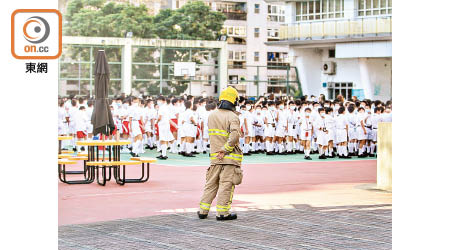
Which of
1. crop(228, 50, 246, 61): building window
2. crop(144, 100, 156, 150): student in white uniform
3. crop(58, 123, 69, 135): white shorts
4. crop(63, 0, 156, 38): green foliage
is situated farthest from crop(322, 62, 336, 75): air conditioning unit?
crop(58, 123, 69, 135): white shorts

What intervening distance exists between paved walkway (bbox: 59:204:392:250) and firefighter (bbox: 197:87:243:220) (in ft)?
0.85

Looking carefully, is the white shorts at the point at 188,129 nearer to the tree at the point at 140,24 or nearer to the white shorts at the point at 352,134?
the white shorts at the point at 352,134

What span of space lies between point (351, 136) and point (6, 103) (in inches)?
860

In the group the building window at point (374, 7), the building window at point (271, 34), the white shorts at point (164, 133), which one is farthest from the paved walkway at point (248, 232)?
the building window at point (271, 34)

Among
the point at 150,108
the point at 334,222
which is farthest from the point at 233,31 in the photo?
the point at 334,222

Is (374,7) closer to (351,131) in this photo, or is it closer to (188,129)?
(351,131)

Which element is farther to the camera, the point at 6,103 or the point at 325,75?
the point at 325,75

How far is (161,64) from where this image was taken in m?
43.3

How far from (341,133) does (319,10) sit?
100 feet

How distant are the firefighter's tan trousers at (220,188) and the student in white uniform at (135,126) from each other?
1204cm

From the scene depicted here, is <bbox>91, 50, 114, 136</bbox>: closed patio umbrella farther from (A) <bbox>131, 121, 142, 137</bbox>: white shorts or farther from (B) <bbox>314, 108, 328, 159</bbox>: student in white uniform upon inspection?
(B) <bbox>314, 108, 328, 159</bbox>: student in white uniform

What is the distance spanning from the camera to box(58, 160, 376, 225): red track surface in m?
13.2

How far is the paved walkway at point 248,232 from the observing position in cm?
1011
